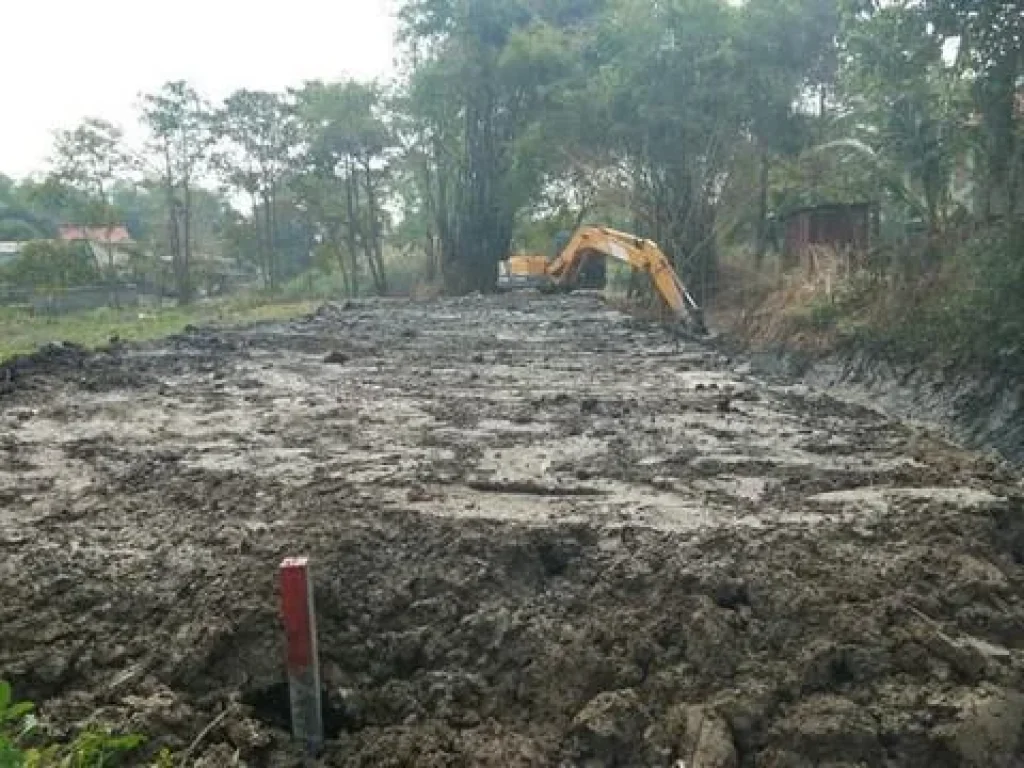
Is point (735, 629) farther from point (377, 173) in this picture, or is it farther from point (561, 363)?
point (377, 173)

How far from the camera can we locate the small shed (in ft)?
48.9

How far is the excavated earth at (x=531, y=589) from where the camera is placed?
3062mm

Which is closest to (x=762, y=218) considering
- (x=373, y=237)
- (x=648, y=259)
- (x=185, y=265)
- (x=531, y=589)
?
(x=648, y=259)

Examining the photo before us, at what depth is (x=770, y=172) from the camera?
2045cm

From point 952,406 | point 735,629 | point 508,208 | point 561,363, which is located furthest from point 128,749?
point 508,208

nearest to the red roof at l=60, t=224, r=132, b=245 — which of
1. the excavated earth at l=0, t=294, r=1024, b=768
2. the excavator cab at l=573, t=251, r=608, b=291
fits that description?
the excavator cab at l=573, t=251, r=608, b=291

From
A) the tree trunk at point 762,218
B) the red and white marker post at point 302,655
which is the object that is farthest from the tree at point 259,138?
the red and white marker post at point 302,655

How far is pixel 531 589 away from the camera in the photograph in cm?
399

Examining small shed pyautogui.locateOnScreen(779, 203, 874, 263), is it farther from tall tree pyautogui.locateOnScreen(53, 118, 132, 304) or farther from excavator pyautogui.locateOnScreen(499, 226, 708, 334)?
tall tree pyautogui.locateOnScreen(53, 118, 132, 304)

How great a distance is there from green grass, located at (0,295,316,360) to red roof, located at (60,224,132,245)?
6.10m

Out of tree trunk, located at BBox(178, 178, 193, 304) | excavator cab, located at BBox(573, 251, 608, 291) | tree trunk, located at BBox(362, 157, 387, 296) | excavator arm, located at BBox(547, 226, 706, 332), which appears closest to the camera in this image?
excavator arm, located at BBox(547, 226, 706, 332)

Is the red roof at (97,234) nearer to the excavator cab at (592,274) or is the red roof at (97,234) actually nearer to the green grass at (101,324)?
the green grass at (101,324)

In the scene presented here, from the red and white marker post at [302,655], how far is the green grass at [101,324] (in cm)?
1053

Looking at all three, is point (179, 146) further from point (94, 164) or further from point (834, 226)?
point (834, 226)
